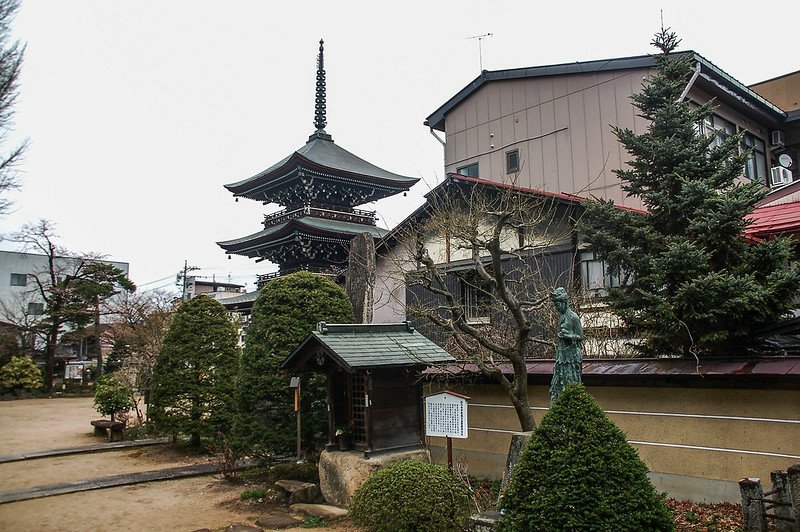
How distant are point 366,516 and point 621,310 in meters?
5.36

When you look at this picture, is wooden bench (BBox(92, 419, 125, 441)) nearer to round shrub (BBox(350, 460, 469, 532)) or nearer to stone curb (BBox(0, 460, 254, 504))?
stone curb (BBox(0, 460, 254, 504))

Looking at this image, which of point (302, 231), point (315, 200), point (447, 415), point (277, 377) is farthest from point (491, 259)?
point (315, 200)

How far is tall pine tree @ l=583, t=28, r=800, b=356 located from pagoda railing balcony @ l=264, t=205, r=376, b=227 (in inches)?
740

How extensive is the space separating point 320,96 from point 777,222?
25.3 meters

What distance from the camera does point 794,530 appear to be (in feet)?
21.5

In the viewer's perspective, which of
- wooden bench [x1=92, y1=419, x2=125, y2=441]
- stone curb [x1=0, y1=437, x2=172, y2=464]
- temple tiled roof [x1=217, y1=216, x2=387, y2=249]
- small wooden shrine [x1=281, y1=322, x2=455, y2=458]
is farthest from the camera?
temple tiled roof [x1=217, y1=216, x2=387, y2=249]

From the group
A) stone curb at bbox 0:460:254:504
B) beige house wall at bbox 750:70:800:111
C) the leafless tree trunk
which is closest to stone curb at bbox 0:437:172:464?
stone curb at bbox 0:460:254:504

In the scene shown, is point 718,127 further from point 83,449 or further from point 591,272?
point 83,449

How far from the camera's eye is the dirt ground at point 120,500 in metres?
9.84

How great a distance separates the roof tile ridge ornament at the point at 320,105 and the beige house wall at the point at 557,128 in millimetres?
9529

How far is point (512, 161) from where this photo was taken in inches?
908

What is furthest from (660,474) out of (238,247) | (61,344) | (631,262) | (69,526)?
(61,344)

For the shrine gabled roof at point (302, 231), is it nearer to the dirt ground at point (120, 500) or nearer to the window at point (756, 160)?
the dirt ground at point (120, 500)

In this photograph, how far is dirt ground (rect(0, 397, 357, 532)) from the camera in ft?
32.3
